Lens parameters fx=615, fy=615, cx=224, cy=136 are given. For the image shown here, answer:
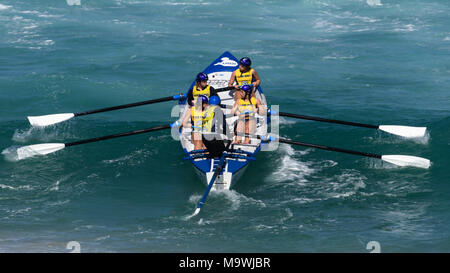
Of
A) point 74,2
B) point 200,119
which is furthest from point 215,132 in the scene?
point 74,2

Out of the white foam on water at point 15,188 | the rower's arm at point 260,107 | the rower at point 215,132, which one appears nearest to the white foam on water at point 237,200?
the rower at point 215,132

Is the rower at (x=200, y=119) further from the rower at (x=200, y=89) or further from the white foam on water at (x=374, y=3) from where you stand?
the white foam on water at (x=374, y=3)

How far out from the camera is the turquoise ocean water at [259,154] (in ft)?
50.4

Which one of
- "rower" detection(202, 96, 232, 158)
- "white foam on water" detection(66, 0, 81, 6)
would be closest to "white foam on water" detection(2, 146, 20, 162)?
"rower" detection(202, 96, 232, 158)

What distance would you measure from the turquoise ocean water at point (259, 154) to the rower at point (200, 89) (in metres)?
1.96

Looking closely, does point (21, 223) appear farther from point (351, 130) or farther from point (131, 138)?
point (351, 130)

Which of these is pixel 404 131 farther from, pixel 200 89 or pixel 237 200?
pixel 200 89

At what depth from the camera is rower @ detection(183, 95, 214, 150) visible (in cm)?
1703

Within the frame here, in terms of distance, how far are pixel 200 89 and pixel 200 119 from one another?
2.44m

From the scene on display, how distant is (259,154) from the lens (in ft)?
64.6

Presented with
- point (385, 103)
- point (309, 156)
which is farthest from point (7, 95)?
point (385, 103)

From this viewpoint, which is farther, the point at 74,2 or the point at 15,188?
the point at 74,2

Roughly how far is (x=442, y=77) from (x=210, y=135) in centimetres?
1568

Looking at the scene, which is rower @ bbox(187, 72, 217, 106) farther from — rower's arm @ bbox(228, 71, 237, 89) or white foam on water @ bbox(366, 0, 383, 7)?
white foam on water @ bbox(366, 0, 383, 7)
